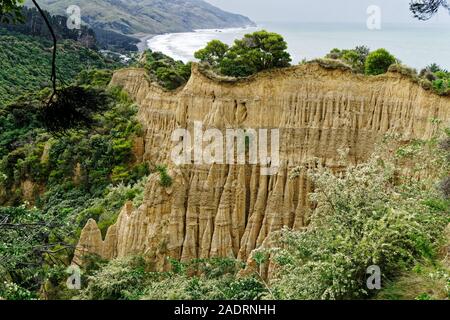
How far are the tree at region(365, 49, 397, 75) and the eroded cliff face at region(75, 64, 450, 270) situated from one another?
7.42 m

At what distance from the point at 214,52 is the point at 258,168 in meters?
17.4

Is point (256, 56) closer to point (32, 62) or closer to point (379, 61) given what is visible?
point (379, 61)

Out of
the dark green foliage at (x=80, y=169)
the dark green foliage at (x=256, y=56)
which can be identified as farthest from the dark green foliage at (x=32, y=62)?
the dark green foliage at (x=256, y=56)

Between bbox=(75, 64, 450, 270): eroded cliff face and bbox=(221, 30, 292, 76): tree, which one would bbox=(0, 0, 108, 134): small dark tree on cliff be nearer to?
bbox=(75, 64, 450, 270): eroded cliff face

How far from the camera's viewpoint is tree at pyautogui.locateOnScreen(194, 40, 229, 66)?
34906mm

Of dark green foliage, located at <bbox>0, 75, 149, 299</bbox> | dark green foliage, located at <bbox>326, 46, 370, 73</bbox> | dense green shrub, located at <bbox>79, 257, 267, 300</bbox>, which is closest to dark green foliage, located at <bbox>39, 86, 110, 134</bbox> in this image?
dense green shrub, located at <bbox>79, 257, 267, 300</bbox>

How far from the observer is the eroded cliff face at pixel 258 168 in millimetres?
18500

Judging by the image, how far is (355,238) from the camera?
9477 mm

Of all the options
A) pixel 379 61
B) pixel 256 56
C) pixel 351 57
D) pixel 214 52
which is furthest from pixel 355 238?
pixel 214 52

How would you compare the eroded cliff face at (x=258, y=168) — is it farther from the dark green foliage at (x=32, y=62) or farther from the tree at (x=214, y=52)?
the dark green foliage at (x=32, y=62)

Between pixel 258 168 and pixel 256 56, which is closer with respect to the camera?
pixel 258 168

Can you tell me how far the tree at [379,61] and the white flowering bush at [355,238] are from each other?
14.6m

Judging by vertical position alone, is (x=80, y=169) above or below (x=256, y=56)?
below
